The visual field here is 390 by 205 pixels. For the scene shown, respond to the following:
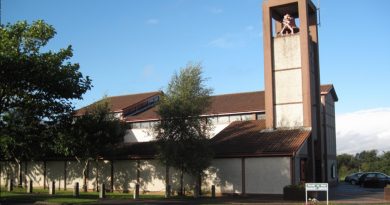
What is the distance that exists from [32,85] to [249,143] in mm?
14953

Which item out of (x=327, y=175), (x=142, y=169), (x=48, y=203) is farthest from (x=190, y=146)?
(x=327, y=175)

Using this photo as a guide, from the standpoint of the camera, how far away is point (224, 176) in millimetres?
32500

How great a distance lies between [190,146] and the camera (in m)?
30.3

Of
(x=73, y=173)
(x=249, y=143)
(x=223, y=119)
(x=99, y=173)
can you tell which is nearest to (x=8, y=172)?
(x=73, y=173)

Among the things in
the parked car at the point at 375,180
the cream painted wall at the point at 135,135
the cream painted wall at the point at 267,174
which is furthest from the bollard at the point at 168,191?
the parked car at the point at 375,180

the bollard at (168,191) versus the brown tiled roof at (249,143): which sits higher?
the brown tiled roof at (249,143)

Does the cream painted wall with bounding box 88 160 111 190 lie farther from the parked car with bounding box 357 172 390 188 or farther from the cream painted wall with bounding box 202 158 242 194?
the parked car with bounding box 357 172 390 188

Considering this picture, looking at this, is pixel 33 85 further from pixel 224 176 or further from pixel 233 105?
pixel 233 105

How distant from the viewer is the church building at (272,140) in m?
31.2

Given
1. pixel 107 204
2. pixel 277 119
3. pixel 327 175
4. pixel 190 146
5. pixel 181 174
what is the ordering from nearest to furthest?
pixel 107 204, pixel 190 146, pixel 181 174, pixel 277 119, pixel 327 175

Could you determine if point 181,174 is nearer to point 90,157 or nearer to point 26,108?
point 90,157

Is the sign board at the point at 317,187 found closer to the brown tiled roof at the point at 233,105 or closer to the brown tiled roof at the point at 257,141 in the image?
the brown tiled roof at the point at 257,141

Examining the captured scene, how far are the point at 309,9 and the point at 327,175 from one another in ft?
44.9

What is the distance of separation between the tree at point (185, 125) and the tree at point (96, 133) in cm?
515
